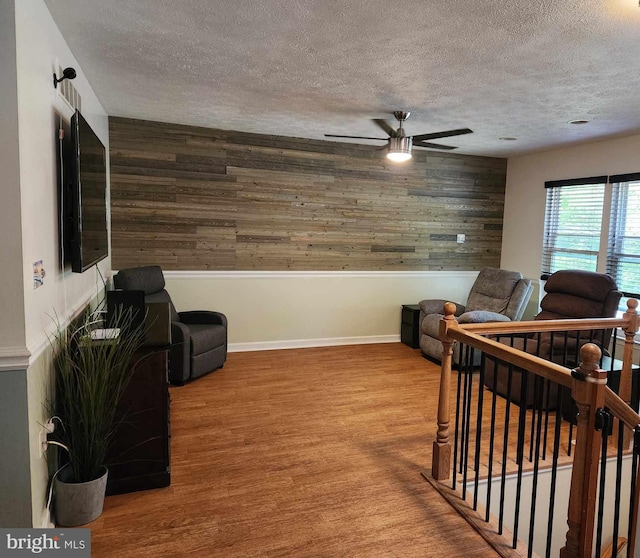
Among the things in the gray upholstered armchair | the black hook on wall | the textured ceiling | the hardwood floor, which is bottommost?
the hardwood floor

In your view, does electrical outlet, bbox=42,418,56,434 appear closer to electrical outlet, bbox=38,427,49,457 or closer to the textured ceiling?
electrical outlet, bbox=38,427,49,457

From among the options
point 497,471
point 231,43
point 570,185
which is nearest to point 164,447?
point 497,471

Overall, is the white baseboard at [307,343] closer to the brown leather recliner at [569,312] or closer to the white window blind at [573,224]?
the brown leather recliner at [569,312]

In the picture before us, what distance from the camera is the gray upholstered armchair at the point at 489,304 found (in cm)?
502

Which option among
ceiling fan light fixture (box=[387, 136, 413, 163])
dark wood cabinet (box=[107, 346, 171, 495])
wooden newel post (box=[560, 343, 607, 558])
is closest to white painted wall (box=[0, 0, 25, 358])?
dark wood cabinet (box=[107, 346, 171, 495])

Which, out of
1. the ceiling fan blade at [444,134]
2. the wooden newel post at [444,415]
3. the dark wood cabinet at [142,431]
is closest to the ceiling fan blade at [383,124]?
the ceiling fan blade at [444,134]

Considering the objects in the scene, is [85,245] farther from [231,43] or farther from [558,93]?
[558,93]

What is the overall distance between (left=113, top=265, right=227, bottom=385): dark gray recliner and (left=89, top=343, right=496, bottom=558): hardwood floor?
0.53ft

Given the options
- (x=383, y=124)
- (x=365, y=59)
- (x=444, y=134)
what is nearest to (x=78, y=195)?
(x=365, y=59)

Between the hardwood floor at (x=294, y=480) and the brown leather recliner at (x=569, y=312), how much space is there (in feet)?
2.32

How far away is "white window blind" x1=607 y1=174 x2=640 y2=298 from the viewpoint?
4.70m

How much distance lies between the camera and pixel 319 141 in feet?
17.7

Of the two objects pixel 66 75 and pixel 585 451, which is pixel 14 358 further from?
pixel 585 451

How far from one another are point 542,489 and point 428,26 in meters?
2.93
